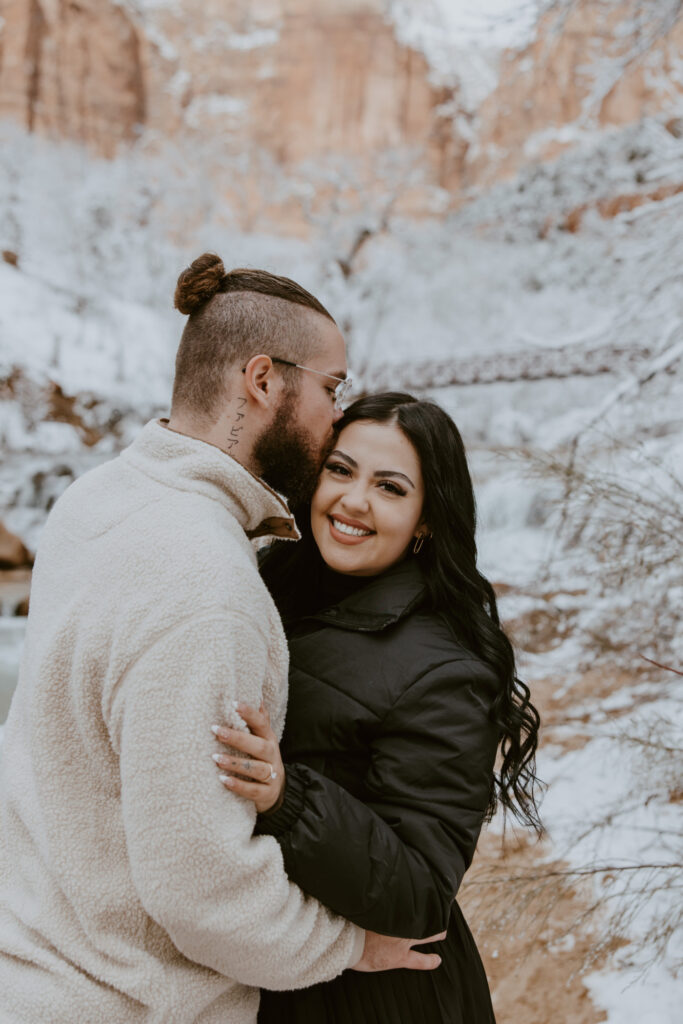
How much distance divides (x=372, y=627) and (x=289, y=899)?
474mm

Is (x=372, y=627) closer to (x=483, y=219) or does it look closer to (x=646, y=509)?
(x=646, y=509)

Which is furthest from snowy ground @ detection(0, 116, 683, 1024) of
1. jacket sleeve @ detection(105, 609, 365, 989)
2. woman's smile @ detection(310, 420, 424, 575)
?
jacket sleeve @ detection(105, 609, 365, 989)

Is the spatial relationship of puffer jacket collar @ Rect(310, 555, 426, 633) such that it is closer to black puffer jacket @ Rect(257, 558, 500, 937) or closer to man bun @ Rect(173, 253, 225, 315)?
black puffer jacket @ Rect(257, 558, 500, 937)

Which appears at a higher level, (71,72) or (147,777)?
(71,72)

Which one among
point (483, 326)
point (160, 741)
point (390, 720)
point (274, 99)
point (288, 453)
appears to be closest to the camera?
point (160, 741)

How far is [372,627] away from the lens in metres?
1.44

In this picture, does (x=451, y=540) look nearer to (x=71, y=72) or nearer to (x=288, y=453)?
(x=288, y=453)

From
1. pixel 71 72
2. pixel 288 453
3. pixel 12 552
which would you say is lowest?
pixel 12 552

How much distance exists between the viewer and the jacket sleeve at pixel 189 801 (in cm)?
101

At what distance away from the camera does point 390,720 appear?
132 centimetres

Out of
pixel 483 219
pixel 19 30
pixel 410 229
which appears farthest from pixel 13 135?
pixel 483 219

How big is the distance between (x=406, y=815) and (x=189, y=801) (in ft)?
1.30

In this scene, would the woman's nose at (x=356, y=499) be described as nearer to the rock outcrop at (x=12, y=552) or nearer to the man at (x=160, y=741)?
the man at (x=160, y=741)

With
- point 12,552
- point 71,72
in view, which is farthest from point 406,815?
point 71,72
